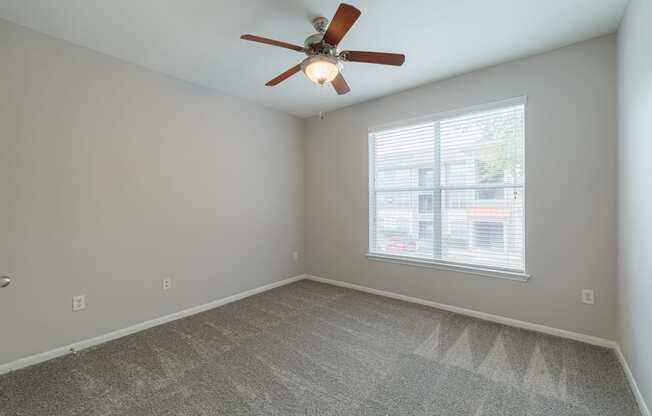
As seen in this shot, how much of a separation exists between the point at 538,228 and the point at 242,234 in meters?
3.20

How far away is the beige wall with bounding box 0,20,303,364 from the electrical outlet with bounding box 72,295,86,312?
33 millimetres

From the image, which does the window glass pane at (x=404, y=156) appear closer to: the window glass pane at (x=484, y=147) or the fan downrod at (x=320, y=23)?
the window glass pane at (x=484, y=147)

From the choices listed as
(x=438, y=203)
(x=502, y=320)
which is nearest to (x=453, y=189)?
(x=438, y=203)

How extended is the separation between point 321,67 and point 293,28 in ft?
1.61

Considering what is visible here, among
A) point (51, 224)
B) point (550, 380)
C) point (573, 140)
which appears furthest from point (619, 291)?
point (51, 224)

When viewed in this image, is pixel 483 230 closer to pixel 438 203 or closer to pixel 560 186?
pixel 438 203

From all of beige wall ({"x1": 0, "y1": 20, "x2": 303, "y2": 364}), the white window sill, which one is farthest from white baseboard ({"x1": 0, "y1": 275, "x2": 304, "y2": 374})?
the white window sill

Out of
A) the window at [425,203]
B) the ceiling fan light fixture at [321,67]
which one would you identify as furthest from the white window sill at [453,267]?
the ceiling fan light fixture at [321,67]

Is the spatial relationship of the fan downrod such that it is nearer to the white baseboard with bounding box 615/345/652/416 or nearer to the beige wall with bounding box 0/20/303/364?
the beige wall with bounding box 0/20/303/364

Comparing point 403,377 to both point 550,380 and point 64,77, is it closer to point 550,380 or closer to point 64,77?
point 550,380

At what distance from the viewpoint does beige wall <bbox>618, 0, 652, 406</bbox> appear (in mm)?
1583

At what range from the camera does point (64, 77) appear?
2338 millimetres

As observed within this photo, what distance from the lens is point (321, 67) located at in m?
2.03

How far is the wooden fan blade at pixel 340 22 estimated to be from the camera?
1.57m
